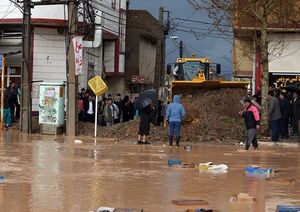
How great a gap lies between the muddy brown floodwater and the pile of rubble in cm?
361

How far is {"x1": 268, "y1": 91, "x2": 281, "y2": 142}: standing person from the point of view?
22.2m

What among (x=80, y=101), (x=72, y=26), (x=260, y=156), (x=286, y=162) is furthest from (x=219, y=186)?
(x=80, y=101)

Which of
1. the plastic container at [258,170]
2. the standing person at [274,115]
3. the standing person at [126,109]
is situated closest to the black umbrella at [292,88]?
the standing person at [274,115]

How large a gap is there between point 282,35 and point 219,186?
60.4 ft

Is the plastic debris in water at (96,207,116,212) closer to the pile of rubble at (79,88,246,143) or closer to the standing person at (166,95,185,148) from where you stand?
the standing person at (166,95,185,148)

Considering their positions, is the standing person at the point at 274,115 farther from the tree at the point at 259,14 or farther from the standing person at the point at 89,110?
the standing person at the point at 89,110

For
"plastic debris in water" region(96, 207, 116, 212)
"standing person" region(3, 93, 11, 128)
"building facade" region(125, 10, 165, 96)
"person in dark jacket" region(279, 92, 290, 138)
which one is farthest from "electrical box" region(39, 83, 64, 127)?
"building facade" region(125, 10, 165, 96)

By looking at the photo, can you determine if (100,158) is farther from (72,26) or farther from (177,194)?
(72,26)

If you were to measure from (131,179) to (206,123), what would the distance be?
11.9 metres

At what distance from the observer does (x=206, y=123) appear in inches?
945

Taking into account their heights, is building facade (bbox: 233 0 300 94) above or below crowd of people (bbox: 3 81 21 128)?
above

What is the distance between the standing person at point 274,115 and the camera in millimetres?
22156

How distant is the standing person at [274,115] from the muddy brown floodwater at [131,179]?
2.55 m

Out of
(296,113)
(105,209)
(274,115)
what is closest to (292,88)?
(296,113)
